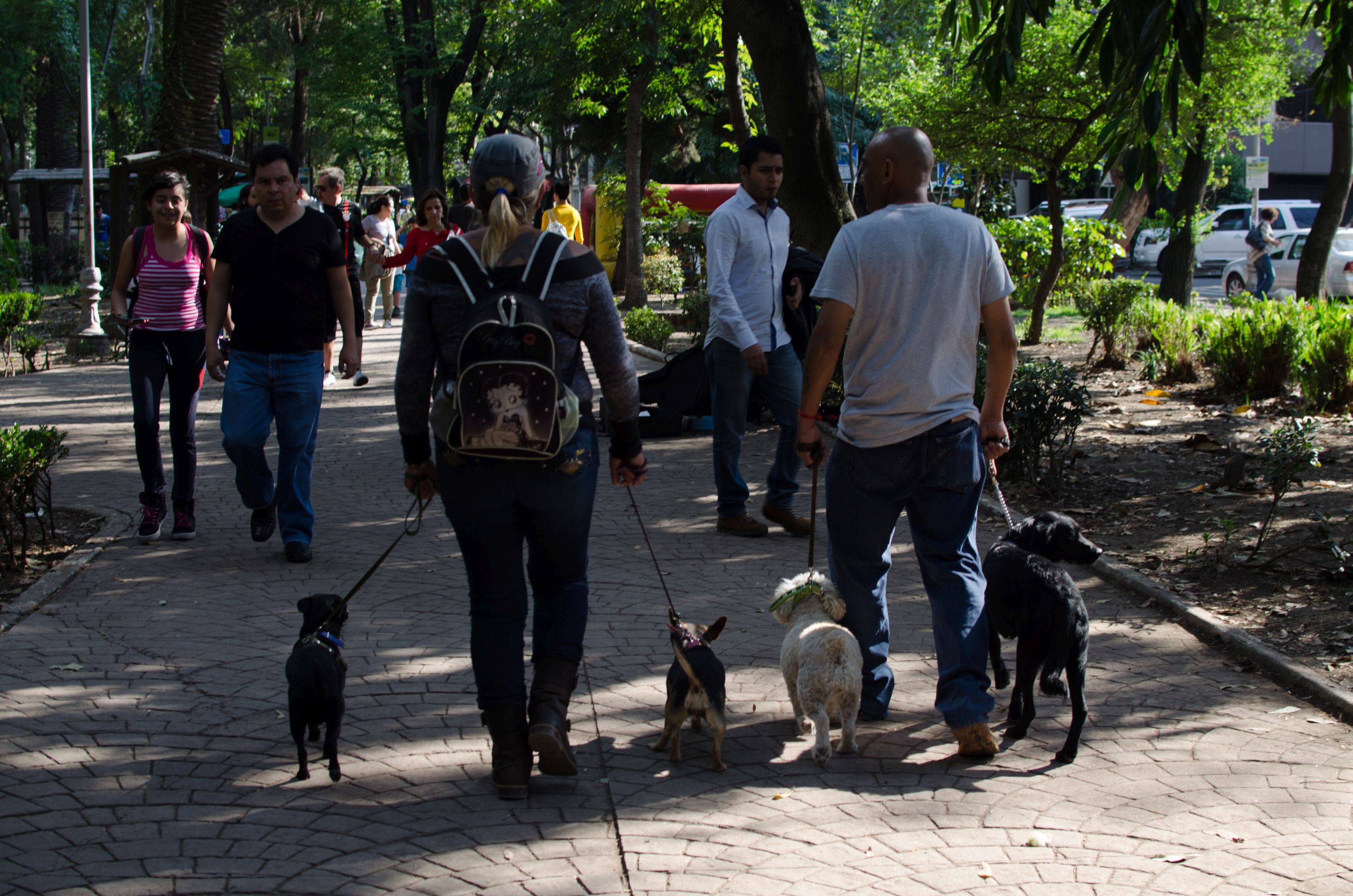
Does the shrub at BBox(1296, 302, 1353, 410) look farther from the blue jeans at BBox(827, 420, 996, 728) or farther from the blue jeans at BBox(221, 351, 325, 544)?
the blue jeans at BBox(221, 351, 325, 544)

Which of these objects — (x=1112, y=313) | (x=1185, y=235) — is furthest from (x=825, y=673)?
(x=1185, y=235)

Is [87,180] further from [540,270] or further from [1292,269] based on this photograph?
[1292,269]

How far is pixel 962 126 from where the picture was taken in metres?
16.0

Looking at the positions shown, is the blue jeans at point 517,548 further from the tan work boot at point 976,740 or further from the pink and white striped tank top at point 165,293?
the pink and white striped tank top at point 165,293

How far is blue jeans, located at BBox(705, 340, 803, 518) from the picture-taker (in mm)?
7055

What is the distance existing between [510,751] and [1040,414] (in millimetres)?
5275

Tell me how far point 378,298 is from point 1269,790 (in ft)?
83.9

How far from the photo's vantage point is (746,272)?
22.8 ft

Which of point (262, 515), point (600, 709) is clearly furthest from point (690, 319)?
point (600, 709)

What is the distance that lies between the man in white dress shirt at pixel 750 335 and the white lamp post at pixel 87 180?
13.5 metres

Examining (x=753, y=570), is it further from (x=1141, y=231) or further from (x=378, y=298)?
(x=1141, y=231)

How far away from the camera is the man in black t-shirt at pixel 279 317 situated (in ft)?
20.6

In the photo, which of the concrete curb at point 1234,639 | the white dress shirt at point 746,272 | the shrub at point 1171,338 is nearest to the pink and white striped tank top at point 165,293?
the white dress shirt at point 746,272

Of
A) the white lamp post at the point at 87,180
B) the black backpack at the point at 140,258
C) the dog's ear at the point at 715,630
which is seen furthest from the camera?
the white lamp post at the point at 87,180
